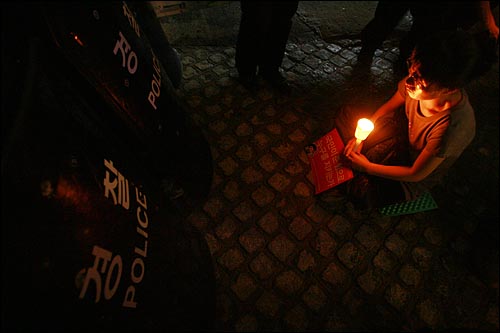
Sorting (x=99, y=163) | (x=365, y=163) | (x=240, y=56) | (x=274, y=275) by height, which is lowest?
(x=274, y=275)

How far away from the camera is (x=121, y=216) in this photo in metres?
1.39

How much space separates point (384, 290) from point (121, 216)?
8.21 feet

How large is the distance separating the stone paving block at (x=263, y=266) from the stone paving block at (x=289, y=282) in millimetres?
94

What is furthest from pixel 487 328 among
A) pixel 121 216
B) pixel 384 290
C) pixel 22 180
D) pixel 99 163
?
pixel 22 180

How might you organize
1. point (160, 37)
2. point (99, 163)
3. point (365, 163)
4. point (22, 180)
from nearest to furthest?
point (22, 180)
point (99, 163)
point (365, 163)
point (160, 37)

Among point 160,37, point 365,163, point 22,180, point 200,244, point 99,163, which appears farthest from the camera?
point 160,37

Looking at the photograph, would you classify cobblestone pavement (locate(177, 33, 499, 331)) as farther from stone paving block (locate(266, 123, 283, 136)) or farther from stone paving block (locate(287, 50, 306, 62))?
stone paving block (locate(287, 50, 306, 62))

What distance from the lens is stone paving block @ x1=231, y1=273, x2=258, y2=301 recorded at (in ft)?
8.63

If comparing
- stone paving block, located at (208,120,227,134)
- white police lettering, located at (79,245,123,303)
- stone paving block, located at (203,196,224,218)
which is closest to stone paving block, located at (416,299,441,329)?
stone paving block, located at (203,196,224,218)

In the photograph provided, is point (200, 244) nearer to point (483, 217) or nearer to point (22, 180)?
point (22, 180)

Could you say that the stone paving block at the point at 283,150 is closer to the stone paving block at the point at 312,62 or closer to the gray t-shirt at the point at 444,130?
the gray t-shirt at the point at 444,130

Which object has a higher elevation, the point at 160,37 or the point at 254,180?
the point at 160,37

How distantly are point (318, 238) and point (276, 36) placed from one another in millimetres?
2525

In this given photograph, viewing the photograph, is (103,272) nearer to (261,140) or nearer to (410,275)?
(261,140)
